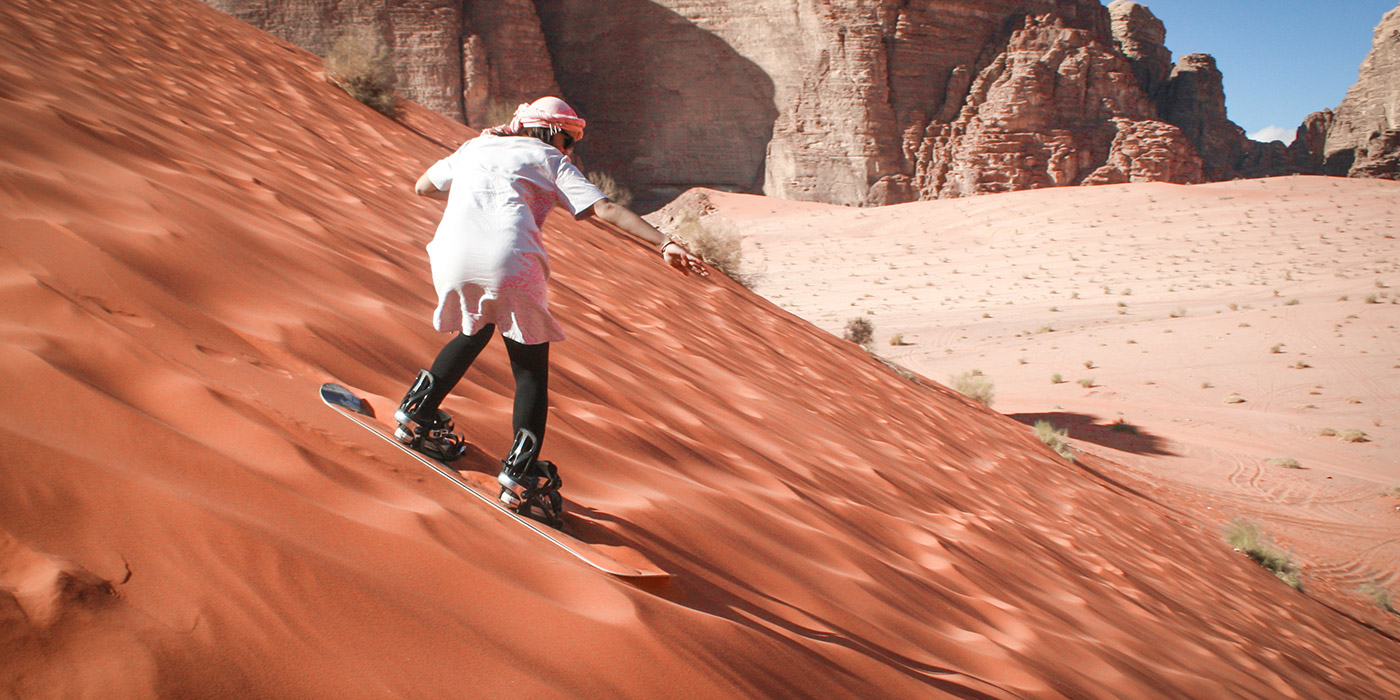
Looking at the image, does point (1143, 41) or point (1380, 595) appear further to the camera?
point (1143, 41)

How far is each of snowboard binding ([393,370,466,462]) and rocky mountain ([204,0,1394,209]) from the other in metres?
29.8

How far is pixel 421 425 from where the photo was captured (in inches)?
85.6

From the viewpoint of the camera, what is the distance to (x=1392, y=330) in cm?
1628

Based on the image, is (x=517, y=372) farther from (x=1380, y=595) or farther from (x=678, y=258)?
(x=1380, y=595)

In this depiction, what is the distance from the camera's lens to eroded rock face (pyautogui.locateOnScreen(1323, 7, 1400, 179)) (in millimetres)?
43906

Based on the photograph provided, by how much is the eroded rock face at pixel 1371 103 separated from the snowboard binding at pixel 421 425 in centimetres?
5134

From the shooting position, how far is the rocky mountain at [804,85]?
3081 centimetres

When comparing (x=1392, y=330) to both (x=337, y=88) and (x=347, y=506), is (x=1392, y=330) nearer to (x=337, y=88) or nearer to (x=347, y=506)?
(x=337, y=88)

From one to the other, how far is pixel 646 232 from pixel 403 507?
3.56ft

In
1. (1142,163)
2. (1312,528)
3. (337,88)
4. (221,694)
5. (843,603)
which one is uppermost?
(1142,163)

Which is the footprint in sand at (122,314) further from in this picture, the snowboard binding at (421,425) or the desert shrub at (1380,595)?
the desert shrub at (1380,595)

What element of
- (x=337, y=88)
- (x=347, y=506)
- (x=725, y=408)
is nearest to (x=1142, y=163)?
(x=337, y=88)

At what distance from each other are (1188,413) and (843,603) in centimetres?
1284

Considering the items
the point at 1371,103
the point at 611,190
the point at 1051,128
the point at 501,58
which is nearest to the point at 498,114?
the point at 611,190
